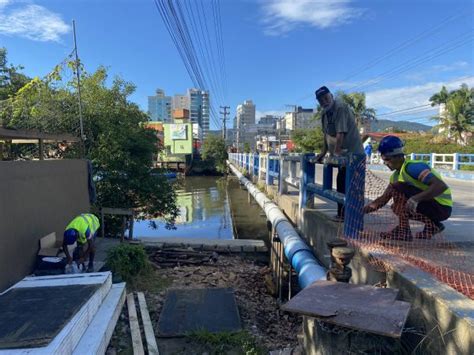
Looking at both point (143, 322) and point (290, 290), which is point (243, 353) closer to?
point (143, 322)

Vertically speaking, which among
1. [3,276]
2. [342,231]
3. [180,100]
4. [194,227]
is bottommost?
[194,227]

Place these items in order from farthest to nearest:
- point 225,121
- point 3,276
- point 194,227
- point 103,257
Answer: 1. point 225,121
2. point 194,227
3. point 103,257
4. point 3,276

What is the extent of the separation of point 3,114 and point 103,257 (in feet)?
30.7

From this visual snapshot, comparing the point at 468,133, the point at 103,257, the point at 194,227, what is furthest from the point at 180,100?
the point at 103,257

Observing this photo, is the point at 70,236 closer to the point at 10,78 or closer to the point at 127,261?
the point at 127,261

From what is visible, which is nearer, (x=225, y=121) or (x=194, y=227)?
(x=194, y=227)

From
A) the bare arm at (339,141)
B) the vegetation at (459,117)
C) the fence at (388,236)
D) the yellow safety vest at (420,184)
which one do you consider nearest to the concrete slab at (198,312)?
the fence at (388,236)

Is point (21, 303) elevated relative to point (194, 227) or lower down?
elevated

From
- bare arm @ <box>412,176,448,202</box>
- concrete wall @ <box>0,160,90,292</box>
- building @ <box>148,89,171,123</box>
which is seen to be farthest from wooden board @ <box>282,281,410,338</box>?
building @ <box>148,89,171,123</box>

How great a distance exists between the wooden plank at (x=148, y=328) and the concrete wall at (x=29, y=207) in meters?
1.93

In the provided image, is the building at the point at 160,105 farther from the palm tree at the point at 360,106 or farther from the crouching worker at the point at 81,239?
the crouching worker at the point at 81,239

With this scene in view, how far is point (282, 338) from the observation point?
5016mm

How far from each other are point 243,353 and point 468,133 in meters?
38.8

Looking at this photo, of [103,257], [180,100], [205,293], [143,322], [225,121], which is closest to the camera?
[143,322]
